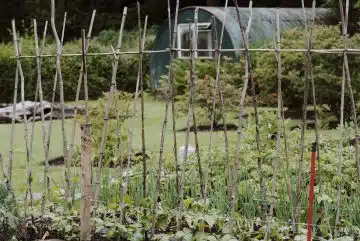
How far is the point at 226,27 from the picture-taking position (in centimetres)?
1792

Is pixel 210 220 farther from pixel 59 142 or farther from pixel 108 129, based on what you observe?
pixel 59 142

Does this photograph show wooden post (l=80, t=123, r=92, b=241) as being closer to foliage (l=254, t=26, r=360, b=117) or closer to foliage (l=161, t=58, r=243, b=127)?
foliage (l=161, t=58, r=243, b=127)

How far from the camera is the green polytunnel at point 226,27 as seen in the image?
18.0m

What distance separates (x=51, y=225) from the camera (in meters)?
4.97

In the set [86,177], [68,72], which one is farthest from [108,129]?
[68,72]

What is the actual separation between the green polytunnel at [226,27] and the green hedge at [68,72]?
4.80 ft

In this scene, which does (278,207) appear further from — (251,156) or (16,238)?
(16,238)

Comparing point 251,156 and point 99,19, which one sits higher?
point 99,19

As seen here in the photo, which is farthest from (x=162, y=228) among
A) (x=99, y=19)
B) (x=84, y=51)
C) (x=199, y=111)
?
(x=99, y=19)

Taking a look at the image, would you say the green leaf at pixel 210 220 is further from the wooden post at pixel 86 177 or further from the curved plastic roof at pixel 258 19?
the curved plastic roof at pixel 258 19

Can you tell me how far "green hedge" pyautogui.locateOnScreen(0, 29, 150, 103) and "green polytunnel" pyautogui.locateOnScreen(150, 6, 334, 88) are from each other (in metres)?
1.46

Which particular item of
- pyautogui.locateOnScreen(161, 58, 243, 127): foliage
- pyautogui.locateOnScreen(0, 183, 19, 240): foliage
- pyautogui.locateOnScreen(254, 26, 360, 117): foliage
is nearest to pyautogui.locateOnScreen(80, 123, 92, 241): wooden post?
pyautogui.locateOnScreen(0, 183, 19, 240): foliage

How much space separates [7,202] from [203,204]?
52.2 inches

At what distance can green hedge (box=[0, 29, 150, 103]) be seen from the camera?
19.8 metres
